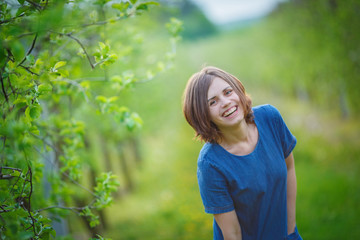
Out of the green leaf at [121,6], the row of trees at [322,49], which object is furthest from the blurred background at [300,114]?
the green leaf at [121,6]

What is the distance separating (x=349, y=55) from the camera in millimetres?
5855

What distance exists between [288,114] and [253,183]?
27.1 ft

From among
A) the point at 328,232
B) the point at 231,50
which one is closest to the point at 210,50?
the point at 231,50

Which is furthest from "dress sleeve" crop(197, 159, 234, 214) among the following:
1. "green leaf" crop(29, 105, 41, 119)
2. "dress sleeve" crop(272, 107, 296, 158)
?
"green leaf" crop(29, 105, 41, 119)

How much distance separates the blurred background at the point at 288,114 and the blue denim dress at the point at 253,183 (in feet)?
4.50

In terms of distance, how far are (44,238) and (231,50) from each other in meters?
13.0

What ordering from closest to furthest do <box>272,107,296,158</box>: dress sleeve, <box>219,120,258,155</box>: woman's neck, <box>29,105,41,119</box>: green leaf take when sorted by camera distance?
<box>29,105,41,119</box>: green leaf
<box>219,120,258,155</box>: woman's neck
<box>272,107,296,158</box>: dress sleeve

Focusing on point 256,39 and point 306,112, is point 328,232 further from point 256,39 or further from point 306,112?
point 256,39

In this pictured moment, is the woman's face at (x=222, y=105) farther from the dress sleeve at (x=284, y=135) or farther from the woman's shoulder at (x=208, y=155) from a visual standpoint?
the dress sleeve at (x=284, y=135)

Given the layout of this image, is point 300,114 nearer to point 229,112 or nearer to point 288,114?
point 288,114

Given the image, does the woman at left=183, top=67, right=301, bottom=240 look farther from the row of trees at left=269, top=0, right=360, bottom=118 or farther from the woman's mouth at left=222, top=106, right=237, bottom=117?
the row of trees at left=269, top=0, right=360, bottom=118

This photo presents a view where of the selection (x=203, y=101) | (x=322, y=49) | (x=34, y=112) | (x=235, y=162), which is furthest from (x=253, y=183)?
(x=322, y=49)

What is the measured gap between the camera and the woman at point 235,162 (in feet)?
5.87

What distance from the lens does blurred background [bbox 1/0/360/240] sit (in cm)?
541
